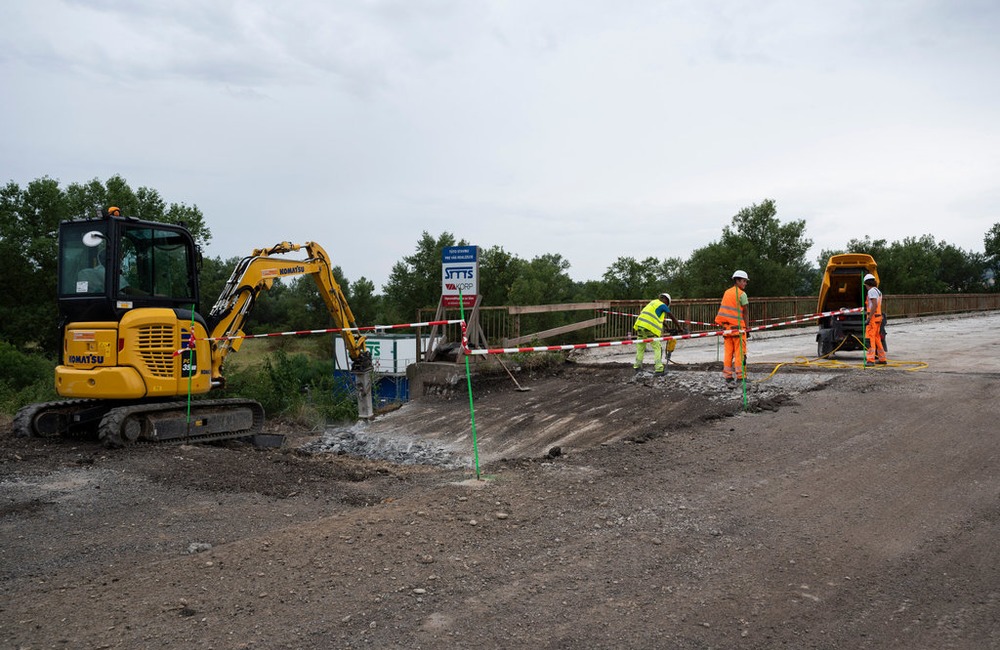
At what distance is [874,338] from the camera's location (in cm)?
1518

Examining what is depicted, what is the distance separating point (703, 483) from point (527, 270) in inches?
2048

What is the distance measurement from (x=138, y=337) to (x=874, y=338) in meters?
13.4

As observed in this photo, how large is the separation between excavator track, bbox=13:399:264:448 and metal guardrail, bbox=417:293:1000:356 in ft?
18.4

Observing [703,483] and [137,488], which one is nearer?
[703,483]

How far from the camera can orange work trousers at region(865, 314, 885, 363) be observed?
15.2 meters

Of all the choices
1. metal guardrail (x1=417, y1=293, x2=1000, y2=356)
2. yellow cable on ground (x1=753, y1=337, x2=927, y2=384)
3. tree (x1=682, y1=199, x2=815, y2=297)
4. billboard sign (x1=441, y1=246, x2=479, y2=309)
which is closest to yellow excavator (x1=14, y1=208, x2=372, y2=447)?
billboard sign (x1=441, y1=246, x2=479, y2=309)

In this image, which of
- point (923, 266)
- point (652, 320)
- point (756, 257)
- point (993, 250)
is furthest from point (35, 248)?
point (993, 250)

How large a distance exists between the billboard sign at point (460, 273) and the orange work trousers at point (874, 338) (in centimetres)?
810

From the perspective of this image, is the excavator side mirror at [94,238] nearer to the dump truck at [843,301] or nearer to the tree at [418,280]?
the dump truck at [843,301]

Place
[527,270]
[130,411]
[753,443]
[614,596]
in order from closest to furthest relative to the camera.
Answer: [614,596]
[753,443]
[130,411]
[527,270]

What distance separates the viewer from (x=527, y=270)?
59.2 metres

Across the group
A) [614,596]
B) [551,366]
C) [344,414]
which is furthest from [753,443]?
[344,414]

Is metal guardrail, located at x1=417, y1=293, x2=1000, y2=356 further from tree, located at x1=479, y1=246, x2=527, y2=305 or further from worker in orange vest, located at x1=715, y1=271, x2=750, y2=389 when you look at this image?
tree, located at x1=479, y1=246, x2=527, y2=305

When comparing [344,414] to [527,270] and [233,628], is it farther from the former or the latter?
[527,270]
